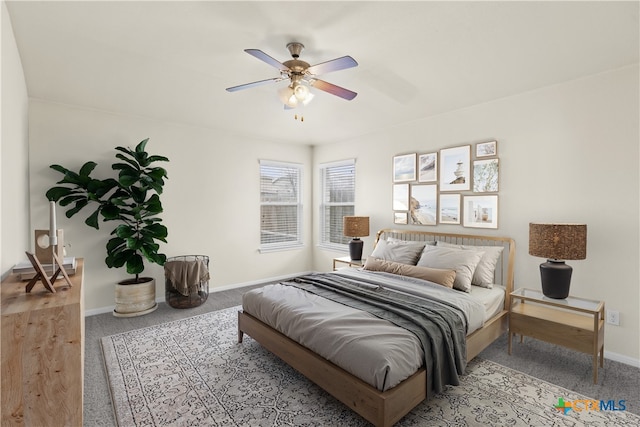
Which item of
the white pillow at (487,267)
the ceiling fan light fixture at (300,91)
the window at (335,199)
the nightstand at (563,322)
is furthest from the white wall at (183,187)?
the nightstand at (563,322)

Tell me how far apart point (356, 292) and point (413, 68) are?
2.05 m

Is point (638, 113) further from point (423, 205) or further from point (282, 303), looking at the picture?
point (282, 303)

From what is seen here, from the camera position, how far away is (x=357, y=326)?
6.98 feet

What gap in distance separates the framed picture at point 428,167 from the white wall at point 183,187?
Result: 2.37 metres

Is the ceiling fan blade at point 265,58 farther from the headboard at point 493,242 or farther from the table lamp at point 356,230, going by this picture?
the headboard at point 493,242

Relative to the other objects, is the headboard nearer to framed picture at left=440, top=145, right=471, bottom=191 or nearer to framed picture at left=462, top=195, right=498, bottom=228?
framed picture at left=462, top=195, right=498, bottom=228

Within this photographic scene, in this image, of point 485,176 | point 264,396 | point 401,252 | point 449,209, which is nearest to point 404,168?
point 449,209

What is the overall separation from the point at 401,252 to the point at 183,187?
10.5 ft

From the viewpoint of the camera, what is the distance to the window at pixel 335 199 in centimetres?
531

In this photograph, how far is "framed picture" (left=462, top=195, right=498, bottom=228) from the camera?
3493mm

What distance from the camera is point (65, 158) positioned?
3.64 m

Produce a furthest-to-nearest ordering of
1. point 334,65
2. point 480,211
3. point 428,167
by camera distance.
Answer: point 428,167 → point 480,211 → point 334,65

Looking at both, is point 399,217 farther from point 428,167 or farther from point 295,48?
point 295,48

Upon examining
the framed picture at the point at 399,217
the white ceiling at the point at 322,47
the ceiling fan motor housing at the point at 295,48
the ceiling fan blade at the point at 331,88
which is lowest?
the framed picture at the point at 399,217
